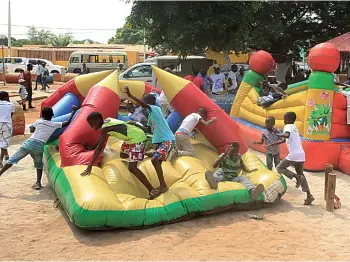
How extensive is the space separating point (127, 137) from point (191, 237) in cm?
141

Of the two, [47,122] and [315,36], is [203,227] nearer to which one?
[47,122]

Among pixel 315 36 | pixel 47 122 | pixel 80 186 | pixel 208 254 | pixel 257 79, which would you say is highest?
pixel 315 36

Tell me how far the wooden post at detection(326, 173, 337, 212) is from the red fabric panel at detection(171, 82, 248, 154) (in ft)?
5.01

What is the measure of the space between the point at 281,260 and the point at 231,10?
1224cm

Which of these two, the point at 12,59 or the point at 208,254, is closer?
the point at 208,254

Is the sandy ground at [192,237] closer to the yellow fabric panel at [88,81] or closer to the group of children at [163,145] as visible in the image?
the group of children at [163,145]

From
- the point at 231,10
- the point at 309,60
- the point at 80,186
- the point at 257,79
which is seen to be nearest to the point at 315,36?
the point at 231,10

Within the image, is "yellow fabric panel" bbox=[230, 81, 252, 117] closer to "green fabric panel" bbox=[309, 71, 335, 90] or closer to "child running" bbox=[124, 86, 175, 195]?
"green fabric panel" bbox=[309, 71, 335, 90]

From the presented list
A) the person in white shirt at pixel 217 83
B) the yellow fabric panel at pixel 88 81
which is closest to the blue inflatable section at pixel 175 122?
the yellow fabric panel at pixel 88 81

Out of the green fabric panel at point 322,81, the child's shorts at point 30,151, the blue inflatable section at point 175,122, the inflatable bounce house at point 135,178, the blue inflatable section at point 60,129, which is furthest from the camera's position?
the green fabric panel at point 322,81

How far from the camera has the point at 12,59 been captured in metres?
29.0

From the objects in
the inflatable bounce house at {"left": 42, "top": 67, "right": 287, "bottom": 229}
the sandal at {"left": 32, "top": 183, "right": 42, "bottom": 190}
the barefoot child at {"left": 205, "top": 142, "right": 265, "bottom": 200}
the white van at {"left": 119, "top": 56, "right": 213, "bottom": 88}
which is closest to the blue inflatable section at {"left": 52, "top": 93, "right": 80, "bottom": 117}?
the inflatable bounce house at {"left": 42, "top": 67, "right": 287, "bottom": 229}

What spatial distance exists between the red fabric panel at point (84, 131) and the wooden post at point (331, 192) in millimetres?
3012

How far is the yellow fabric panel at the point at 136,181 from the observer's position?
5.11 m
